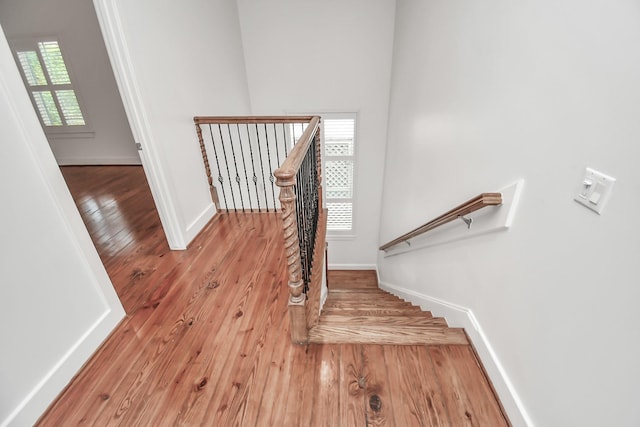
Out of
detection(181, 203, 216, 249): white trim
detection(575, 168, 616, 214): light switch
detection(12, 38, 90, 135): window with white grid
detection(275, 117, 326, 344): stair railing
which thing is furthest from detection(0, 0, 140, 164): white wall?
detection(575, 168, 616, 214): light switch

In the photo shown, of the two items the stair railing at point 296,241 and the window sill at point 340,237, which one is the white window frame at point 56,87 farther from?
the stair railing at point 296,241

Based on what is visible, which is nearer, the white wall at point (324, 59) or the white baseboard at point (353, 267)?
the white wall at point (324, 59)

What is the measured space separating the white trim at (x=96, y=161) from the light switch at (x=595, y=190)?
5847mm

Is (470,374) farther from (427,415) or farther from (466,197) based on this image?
(466,197)

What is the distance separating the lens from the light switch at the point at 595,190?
2.98 ft

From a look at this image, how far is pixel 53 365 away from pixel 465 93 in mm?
2706

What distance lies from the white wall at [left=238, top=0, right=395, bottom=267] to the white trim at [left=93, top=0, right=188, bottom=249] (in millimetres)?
3131

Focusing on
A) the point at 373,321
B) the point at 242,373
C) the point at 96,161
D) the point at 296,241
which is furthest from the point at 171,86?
the point at 96,161

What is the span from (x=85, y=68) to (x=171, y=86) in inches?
143

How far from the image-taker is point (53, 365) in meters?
1.42

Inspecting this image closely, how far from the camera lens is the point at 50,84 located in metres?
4.93

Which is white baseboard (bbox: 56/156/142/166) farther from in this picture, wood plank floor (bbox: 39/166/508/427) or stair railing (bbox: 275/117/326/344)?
stair railing (bbox: 275/117/326/344)

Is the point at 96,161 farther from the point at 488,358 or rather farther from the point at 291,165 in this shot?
the point at 488,358

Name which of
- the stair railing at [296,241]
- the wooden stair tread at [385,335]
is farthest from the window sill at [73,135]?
the wooden stair tread at [385,335]
